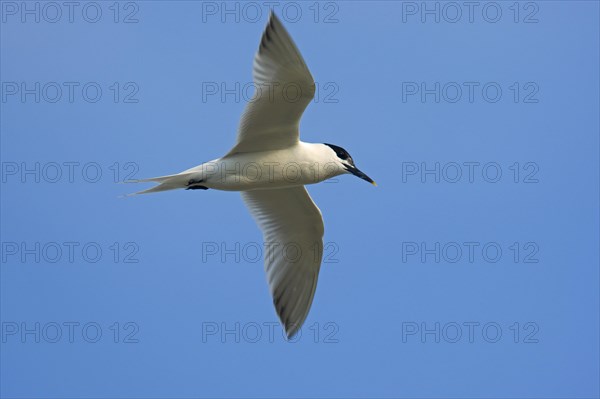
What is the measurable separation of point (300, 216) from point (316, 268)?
49cm

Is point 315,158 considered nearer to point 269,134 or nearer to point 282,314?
point 269,134

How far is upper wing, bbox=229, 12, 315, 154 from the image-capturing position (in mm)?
6168

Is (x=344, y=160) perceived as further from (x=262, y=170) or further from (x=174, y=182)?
(x=174, y=182)

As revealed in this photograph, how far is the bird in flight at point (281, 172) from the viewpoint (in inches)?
248

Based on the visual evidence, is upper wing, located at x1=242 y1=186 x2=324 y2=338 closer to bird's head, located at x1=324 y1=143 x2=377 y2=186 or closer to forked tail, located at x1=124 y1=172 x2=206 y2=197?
bird's head, located at x1=324 y1=143 x2=377 y2=186

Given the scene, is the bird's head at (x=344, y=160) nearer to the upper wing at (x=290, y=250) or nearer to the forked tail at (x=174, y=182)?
the upper wing at (x=290, y=250)

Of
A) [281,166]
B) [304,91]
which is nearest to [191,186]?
[281,166]

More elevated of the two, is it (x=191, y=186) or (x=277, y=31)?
(x=277, y=31)

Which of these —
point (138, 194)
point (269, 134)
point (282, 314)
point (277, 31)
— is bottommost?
point (282, 314)

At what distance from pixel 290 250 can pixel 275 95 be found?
178 cm

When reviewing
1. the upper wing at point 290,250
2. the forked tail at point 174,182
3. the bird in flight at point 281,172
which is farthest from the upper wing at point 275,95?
the upper wing at point 290,250

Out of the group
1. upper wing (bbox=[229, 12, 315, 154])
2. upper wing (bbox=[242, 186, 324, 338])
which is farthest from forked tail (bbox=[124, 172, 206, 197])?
upper wing (bbox=[242, 186, 324, 338])

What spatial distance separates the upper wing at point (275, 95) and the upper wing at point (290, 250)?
0.87m

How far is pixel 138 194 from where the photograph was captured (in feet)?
22.0
